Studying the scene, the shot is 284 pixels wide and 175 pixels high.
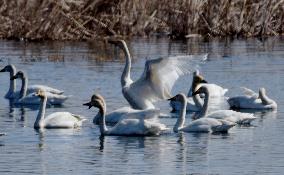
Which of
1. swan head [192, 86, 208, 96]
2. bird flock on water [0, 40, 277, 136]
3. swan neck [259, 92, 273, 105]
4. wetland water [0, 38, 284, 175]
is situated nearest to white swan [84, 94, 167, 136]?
bird flock on water [0, 40, 277, 136]

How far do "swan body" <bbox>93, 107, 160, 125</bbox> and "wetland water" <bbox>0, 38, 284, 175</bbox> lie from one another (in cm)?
32

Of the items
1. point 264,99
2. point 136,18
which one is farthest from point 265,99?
point 136,18

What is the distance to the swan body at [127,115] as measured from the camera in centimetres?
1630

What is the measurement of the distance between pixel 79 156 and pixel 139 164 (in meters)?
0.93

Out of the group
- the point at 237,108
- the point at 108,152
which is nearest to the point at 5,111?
the point at 237,108

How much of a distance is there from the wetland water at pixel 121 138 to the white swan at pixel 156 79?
429mm

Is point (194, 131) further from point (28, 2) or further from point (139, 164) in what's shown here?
point (28, 2)

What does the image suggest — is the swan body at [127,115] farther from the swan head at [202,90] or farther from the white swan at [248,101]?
the white swan at [248,101]

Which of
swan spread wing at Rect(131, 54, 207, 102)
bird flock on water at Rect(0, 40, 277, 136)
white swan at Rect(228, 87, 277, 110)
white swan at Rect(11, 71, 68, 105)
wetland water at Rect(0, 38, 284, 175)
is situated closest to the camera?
wetland water at Rect(0, 38, 284, 175)

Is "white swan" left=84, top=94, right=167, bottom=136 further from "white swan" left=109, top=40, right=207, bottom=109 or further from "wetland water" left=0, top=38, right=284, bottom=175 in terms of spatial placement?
"white swan" left=109, top=40, right=207, bottom=109

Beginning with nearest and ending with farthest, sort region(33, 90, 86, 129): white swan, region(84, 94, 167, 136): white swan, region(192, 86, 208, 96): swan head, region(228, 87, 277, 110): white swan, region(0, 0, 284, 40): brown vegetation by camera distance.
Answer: region(84, 94, 167, 136): white swan, region(33, 90, 86, 129): white swan, region(192, 86, 208, 96): swan head, region(228, 87, 277, 110): white swan, region(0, 0, 284, 40): brown vegetation

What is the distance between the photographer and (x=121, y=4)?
3297 centimetres

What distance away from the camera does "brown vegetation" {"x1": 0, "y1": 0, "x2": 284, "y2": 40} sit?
3177 centimetres

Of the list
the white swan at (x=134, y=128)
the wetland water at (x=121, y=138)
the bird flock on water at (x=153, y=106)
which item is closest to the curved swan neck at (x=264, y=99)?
the bird flock on water at (x=153, y=106)
